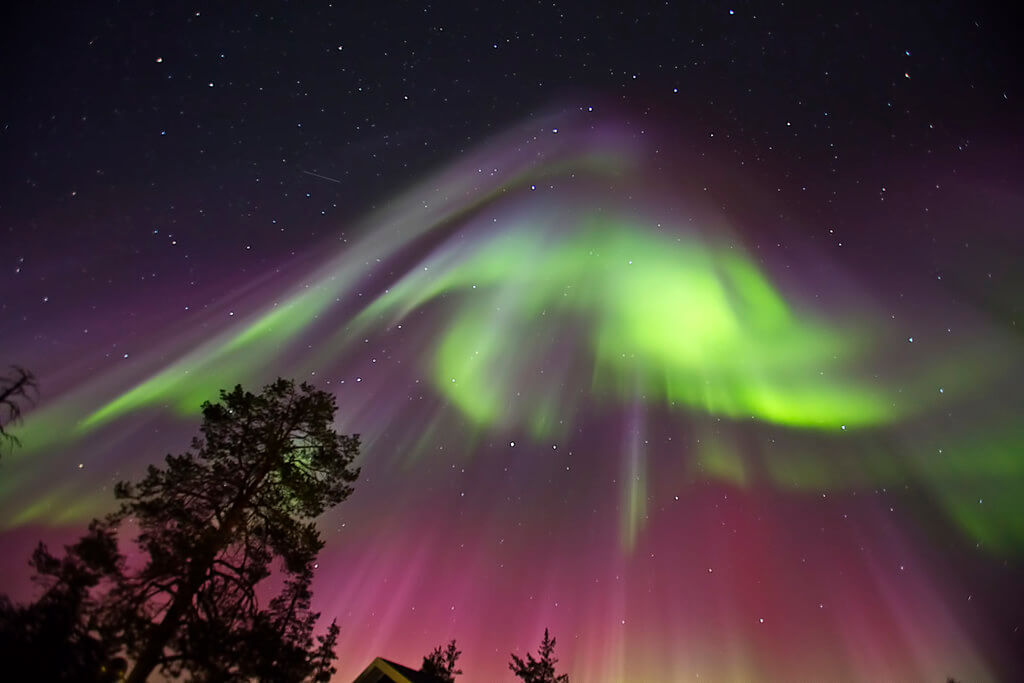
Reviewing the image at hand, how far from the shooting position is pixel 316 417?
1443 cm

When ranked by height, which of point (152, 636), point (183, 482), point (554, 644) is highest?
point (554, 644)

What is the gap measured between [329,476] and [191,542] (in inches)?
132

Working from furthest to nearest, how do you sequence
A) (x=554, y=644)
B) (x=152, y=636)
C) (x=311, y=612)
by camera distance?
(x=554, y=644), (x=311, y=612), (x=152, y=636)

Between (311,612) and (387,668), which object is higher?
(387,668)

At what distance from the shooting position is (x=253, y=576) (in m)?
12.8

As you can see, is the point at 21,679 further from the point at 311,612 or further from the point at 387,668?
the point at 387,668

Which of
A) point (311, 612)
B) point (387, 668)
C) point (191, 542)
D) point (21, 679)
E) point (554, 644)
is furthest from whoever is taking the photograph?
point (554, 644)

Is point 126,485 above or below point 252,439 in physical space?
below

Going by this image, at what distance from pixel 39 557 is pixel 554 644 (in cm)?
4346

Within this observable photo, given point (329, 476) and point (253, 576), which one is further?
point (329, 476)

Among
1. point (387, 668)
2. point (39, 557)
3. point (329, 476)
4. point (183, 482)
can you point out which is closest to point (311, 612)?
point (329, 476)

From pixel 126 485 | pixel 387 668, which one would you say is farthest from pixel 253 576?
pixel 387 668

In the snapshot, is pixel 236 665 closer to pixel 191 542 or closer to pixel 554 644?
pixel 191 542

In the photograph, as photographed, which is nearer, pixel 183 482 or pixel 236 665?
pixel 236 665
